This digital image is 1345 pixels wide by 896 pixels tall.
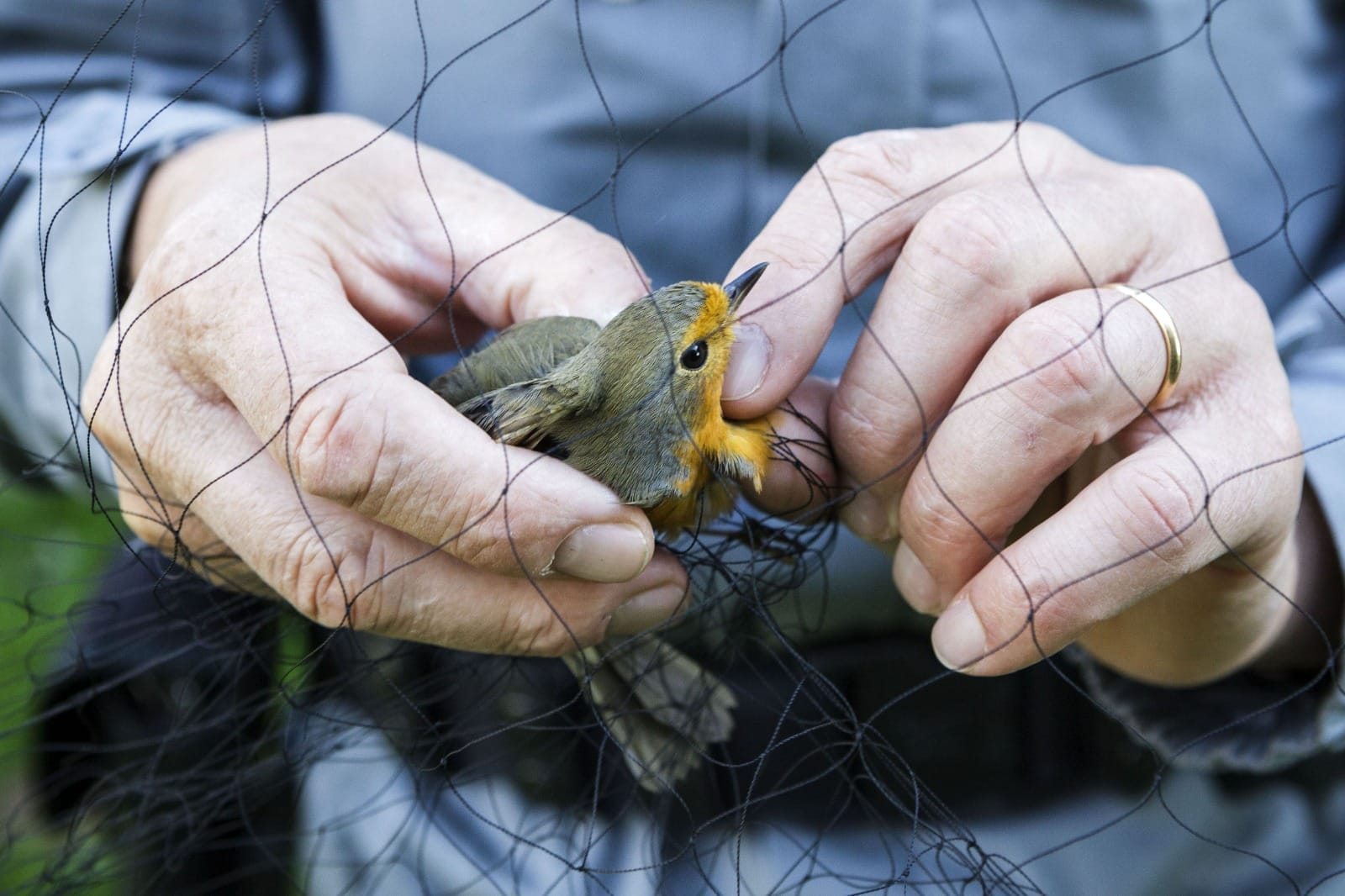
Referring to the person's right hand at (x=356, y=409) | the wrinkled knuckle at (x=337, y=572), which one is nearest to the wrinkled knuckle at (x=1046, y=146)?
the person's right hand at (x=356, y=409)

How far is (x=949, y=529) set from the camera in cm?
122

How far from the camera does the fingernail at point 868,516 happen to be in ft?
4.43

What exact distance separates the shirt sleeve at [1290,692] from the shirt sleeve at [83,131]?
1665 millimetres

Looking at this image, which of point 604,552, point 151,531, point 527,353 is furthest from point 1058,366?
point 151,531

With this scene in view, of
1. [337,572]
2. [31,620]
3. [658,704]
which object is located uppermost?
[337,572]

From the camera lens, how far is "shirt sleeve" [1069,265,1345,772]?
150 centimetres

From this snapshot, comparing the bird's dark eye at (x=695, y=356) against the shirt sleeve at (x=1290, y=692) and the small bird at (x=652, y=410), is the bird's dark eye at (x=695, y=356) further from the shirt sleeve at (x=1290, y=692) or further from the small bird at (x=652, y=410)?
the shirt sleeve at (x=1290, y=692)

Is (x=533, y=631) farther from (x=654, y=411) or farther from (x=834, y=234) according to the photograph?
(x=834, y=234)

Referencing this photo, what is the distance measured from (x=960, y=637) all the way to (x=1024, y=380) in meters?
0.30

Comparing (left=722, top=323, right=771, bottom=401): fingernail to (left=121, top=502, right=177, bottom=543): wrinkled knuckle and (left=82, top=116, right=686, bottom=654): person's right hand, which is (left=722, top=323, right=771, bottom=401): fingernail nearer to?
(left=82, top=116, right=686, bottom=654): person's right hand

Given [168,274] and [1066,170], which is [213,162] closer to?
[168,274]

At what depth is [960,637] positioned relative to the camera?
1.19 metres

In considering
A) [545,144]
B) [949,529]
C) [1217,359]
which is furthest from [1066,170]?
[545,144]

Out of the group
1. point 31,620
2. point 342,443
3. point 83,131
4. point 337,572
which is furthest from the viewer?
point 83,131
